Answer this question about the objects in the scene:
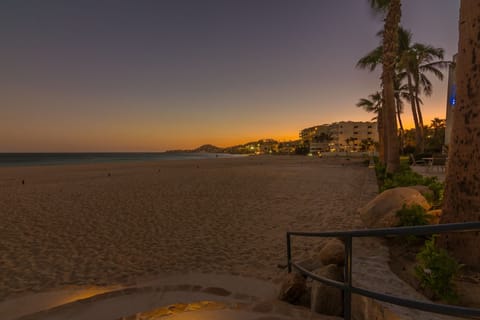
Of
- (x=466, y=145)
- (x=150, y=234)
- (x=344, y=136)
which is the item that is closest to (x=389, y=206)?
(x=466, y=145)

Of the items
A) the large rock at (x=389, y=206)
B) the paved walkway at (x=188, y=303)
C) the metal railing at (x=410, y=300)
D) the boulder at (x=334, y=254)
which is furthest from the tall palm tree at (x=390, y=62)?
the metal railing at (x=410, y=300)

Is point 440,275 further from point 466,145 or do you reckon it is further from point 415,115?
point 415,115

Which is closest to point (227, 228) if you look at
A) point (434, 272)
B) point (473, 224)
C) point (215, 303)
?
point (215, 303)

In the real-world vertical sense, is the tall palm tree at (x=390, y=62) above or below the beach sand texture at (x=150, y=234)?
above

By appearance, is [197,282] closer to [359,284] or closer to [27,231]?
[359,284]

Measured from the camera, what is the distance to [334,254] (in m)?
3.95

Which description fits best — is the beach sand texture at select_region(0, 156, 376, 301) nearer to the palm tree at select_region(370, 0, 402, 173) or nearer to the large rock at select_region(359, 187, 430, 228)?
the large rock at select_region(359, 187, 430, 228)

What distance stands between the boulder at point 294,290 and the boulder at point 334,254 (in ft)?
2.20

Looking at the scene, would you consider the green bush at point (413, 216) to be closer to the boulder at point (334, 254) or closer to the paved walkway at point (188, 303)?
the boulder at point (334, 254)

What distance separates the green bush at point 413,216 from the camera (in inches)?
180

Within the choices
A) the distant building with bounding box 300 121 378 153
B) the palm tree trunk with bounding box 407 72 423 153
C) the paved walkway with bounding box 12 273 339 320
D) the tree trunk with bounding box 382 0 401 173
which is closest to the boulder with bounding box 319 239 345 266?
the paved walkway with bounding box 12 273 339 320

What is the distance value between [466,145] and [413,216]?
5.28 feet

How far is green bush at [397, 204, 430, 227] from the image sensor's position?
15.0ft

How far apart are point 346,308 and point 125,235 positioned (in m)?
6.26
